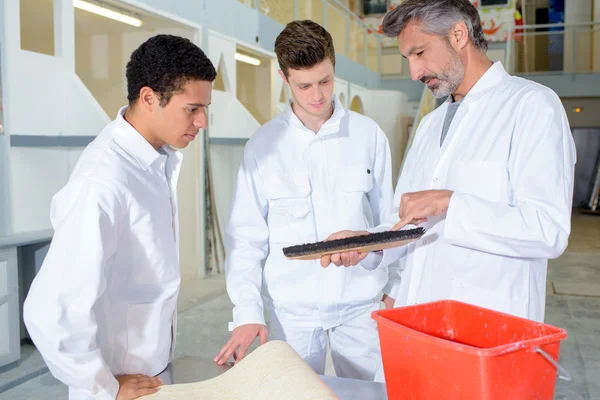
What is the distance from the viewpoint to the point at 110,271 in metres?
→ 1.30

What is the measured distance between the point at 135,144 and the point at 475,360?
904mm

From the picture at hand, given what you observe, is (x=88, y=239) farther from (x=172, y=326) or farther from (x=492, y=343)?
(x=492, y=343)

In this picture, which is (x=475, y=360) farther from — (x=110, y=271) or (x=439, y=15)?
(x=439, y=15)

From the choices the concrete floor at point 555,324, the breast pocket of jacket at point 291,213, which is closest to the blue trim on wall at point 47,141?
the concrete floor at point 555,324

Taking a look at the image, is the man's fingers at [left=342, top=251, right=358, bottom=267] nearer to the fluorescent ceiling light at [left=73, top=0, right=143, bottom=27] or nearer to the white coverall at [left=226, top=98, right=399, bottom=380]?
the white coverall at [left=226, top=98, right=399, bottom=380]

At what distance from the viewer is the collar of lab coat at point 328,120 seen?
1.83 metres

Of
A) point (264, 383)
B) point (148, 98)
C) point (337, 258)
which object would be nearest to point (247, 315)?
point (337, 258)

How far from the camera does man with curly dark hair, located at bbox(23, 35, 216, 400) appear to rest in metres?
1.15

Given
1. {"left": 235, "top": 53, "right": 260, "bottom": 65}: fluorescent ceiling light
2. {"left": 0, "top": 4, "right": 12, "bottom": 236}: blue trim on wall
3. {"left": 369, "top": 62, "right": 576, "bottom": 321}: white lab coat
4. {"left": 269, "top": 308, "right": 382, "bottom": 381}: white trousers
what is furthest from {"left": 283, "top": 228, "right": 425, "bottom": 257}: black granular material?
{"left": 235, "top": 53, "right": 260, "bottom": 65}: fluorescent ceiling light

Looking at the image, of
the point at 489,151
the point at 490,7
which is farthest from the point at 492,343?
the point at 490,7

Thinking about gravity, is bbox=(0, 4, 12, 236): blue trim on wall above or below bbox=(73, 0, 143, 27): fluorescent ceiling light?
below

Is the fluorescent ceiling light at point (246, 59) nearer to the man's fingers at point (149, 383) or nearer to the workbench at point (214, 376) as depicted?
the workbench at point (214, 376)

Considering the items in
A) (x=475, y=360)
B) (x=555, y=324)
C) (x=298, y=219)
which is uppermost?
(x=298, y=219)

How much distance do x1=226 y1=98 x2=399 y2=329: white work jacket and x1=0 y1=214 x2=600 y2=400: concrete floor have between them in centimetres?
178
